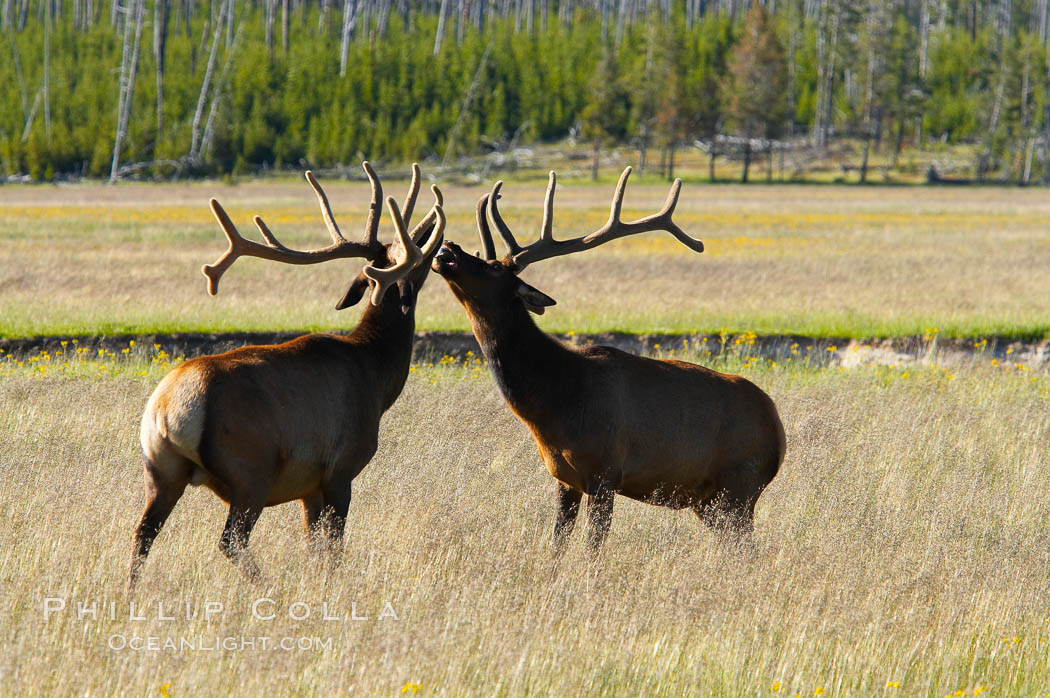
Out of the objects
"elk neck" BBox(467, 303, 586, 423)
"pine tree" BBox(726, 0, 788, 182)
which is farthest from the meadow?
"pine tree" BBox(726, 0, 788, 182)

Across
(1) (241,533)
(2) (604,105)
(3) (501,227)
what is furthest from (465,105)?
(1) (241,533)

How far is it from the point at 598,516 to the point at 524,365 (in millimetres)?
927

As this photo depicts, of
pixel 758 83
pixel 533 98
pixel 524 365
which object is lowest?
pixel 524 365

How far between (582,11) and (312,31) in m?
28.4

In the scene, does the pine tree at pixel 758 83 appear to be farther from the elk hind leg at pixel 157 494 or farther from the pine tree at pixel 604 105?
the elk hind leg at pixel 157 494

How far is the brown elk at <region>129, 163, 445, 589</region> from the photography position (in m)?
5.58

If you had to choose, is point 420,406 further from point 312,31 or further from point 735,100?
point 312,31

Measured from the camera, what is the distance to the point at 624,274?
75.8 ft

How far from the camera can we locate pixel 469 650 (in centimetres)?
518

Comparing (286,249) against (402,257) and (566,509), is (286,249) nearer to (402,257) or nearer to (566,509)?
(402,257)

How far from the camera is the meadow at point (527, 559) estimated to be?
5.00m

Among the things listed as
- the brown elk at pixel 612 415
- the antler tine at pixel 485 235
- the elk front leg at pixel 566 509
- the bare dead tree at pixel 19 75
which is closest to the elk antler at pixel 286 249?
the antler tine at pixel 485 235

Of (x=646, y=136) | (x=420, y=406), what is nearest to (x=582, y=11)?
(x=646, y=136)

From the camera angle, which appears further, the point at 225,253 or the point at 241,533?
the point at 225,253
